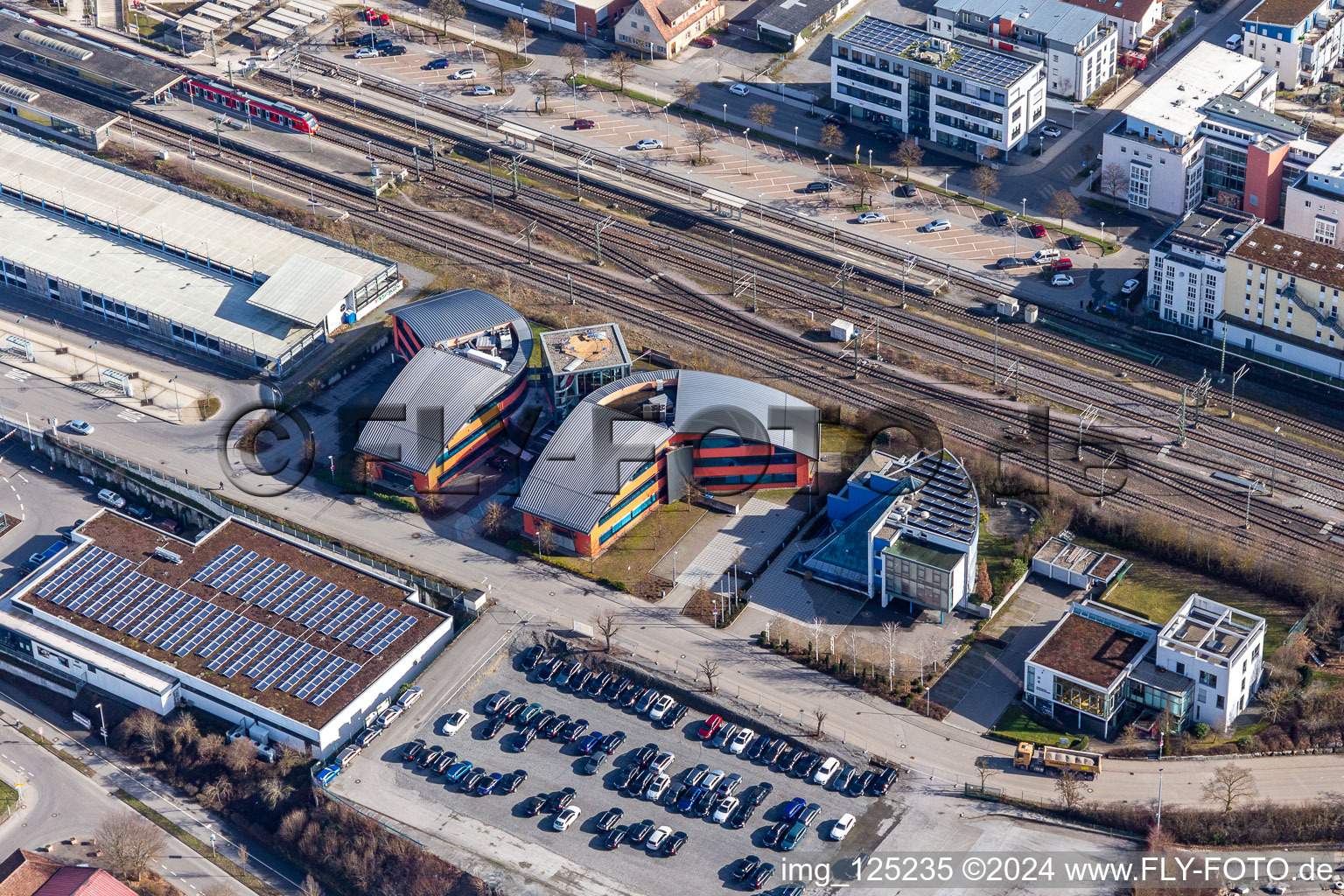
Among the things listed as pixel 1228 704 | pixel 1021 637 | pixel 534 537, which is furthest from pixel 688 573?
pixel 1228 704

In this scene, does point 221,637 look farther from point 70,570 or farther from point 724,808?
point 724,808

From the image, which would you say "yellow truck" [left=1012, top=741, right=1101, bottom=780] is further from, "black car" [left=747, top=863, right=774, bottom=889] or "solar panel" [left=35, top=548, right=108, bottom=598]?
"solar panel" [left=35, top=548, right=108, bottom=598]

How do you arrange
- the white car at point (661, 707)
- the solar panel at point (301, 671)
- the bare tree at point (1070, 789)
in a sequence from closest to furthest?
the bare tree at point (1070, 789) → the white car at point (661, 707) → the solar panel at point (301, 671)

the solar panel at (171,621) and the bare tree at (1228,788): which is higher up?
the solar panel at (171,621)

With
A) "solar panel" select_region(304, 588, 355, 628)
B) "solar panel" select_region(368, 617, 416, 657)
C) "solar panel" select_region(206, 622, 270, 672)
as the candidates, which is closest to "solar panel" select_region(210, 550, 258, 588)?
"solar panel" select_region(206, 622, 270, 672)

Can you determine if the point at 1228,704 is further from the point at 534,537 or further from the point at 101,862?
the point at 101,862

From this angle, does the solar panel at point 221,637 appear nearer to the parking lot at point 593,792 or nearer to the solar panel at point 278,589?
the solar panel at point 278,589

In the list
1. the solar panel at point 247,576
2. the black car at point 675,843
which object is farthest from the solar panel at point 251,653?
the black car at point 675,843
